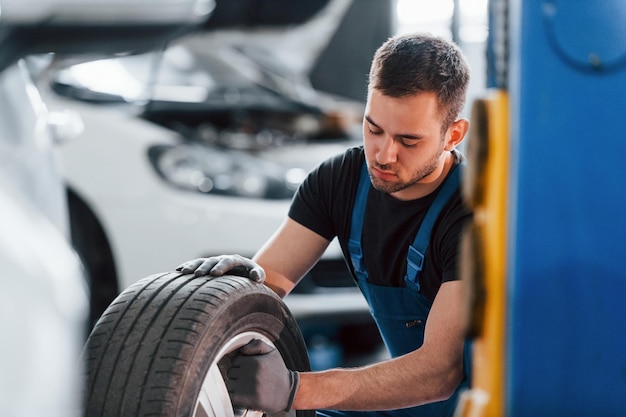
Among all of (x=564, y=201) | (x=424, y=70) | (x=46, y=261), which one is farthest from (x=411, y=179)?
(x=46, y=261)

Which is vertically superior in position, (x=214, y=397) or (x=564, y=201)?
(x=564, y=201)

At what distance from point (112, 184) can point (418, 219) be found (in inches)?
62.3

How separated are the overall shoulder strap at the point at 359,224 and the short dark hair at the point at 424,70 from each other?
25cm

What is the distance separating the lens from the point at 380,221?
1.90 m

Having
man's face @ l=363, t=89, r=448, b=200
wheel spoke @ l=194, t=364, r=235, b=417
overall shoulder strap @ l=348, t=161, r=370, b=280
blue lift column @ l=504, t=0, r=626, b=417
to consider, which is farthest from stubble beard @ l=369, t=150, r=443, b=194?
blue lift column @ l=504, t=0, r=626, b=417

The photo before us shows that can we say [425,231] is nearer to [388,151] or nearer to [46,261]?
[388,151]

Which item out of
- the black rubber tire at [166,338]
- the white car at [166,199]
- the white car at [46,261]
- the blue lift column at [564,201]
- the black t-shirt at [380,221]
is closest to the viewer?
the white car at [46,261]

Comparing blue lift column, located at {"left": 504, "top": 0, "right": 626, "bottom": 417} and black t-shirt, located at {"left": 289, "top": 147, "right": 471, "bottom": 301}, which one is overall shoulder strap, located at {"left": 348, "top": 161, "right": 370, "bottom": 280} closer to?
black t-shirt, located at {"left": 289, "top": 147, "right": 471, "bottom": 301}

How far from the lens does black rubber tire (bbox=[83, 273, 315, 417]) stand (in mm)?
1399

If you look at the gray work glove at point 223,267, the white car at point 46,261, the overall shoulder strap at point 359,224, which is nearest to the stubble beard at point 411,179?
the overall shoulder strap at point 359,224

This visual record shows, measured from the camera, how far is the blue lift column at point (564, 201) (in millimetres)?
1074

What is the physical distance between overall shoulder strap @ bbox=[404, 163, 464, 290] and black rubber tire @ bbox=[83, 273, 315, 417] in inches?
Result: 11.0

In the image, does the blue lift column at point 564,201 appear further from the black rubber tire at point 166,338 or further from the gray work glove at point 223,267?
the gray work glove at point 223,267

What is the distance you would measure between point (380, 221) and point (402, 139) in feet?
0.78
